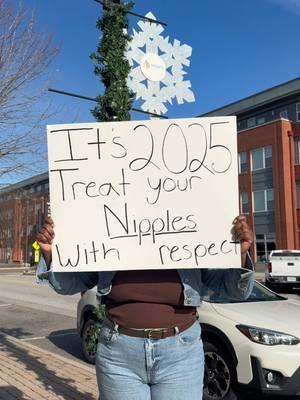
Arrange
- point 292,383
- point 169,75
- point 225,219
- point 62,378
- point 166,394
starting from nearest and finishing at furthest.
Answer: point 166,394, point 225,219, point 292,383, point 62,378, point 169,75

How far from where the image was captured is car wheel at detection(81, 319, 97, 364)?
25.0 feet

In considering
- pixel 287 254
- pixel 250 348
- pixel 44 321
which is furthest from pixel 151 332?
pixel 287 254

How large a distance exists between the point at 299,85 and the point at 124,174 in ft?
139

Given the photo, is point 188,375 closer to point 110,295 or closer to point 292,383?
point 110,295

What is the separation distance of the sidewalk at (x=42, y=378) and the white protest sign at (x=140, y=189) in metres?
2.96

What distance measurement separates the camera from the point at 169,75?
7539 millimetres

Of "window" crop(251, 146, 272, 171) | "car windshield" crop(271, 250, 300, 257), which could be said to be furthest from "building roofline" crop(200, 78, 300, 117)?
"car windshield" crop(271, 250, 300, 257)

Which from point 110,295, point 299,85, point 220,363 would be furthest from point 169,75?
point 299,85

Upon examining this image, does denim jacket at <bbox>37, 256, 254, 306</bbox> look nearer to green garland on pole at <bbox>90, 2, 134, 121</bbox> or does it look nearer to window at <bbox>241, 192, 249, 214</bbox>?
green garland on pole at <bbox>90, 2, 134, 121</bbox>

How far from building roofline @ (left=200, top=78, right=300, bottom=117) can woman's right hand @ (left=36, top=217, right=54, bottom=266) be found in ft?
137

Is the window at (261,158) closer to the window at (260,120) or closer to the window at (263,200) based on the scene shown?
the window at (263,200)

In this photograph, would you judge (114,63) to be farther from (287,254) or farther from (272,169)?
(272,169)

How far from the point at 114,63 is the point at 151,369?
4074 millimetres

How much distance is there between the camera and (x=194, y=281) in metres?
2.69
